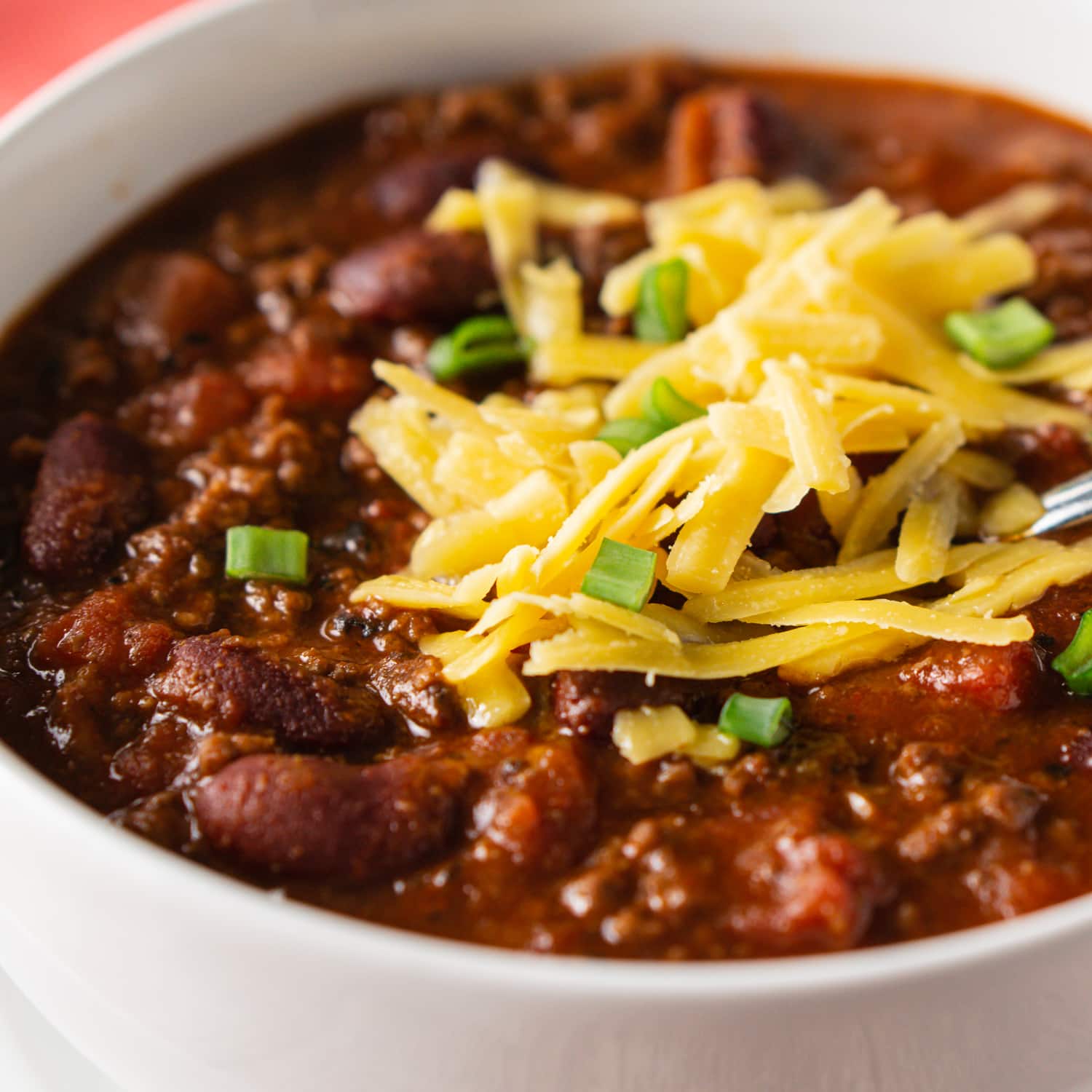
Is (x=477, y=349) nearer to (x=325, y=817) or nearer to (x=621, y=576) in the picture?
(x=621, y=576)

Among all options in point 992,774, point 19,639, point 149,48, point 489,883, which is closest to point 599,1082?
point 489,883

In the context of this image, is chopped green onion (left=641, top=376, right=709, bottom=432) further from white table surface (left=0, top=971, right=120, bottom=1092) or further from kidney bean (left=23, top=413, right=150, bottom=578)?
white table surface (left=0, top=971, right=120, bottom=1092)

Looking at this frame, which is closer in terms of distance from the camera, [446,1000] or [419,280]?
[446,1000]

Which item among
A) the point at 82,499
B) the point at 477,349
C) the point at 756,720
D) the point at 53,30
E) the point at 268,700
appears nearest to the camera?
the point at 756,720

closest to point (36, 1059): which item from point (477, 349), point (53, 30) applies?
point (477, 349)

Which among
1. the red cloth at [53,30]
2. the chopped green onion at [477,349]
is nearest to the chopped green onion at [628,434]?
the chopped green onion at [477,349]

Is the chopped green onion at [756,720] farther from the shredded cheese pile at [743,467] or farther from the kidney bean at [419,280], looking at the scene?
the kidney bean at [419,280]
